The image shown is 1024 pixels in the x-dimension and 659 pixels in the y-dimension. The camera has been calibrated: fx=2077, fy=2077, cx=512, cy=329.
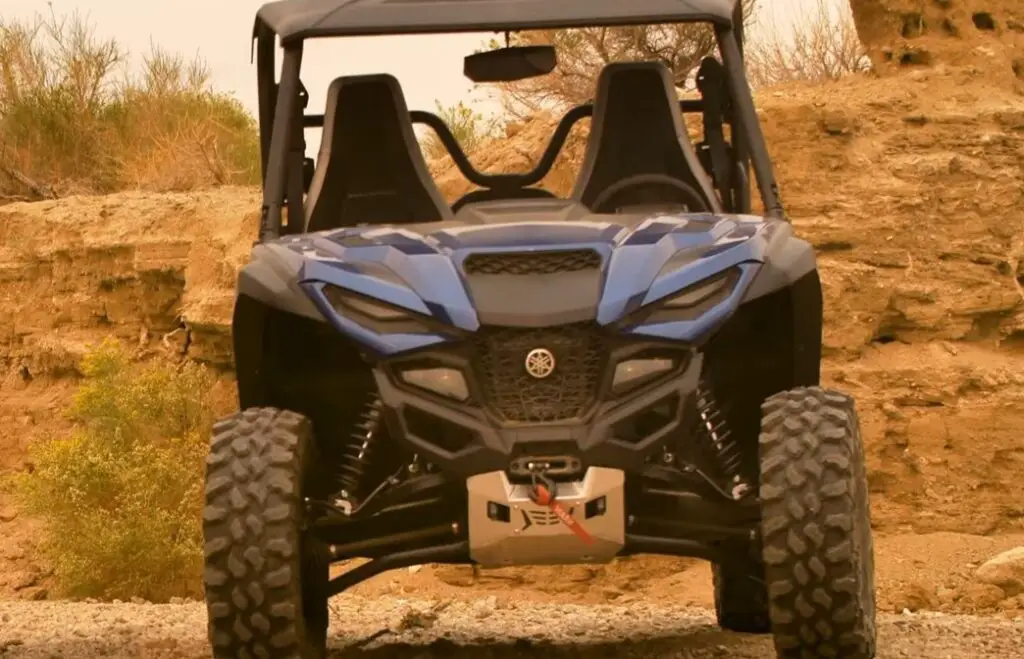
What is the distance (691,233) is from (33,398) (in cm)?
1802

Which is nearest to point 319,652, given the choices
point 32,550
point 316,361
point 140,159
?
point 316,361

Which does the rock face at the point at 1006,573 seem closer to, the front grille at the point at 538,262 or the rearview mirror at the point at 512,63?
the rearview mirror at the point at 512,63

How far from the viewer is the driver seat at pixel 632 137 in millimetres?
7324

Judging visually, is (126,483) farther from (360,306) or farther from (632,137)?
(360,306)

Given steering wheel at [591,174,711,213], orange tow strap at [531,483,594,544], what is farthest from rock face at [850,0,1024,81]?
orange tow strap at [531,483,594,544]

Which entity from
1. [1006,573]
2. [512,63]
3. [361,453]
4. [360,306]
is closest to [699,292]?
[360,306]

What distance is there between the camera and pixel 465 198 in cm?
810

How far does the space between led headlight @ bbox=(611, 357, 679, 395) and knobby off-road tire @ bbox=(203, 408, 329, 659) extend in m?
0.93

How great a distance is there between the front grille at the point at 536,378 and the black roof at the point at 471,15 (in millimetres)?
1380

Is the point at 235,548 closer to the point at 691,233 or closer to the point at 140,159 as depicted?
the point at 691,233

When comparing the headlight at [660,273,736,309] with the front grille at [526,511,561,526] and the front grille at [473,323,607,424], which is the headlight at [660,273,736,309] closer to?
the front grille at [473,323,607,424]

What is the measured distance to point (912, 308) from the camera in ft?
58.0

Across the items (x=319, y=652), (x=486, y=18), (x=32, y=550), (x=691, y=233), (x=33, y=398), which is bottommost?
(x=32, y=550)

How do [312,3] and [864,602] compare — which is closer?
[864,602]
